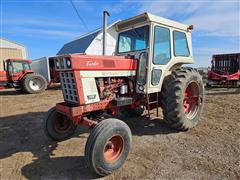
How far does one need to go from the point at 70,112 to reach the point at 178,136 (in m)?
2.39

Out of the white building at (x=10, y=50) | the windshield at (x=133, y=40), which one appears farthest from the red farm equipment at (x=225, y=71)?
the white building at (x=10, y=50)

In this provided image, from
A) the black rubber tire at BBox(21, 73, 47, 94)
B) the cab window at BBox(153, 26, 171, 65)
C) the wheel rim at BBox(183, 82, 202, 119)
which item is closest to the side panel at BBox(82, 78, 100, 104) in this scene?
the cab window at BBox(153, 26, 171, 65)

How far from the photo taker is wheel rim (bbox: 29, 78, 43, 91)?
13.5 meters

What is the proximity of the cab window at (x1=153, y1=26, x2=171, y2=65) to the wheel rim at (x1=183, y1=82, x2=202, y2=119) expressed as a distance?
3.24ft

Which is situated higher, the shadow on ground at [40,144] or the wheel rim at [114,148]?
the wheel rim at [114,148]

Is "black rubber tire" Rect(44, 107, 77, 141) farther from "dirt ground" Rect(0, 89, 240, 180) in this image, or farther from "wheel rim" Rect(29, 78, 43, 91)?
"wheel rim" Rect(29, 78, 43, 91)

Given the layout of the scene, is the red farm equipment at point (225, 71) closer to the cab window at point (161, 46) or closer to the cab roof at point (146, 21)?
the cab roof at point (146, 21)

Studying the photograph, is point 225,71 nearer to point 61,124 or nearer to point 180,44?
point 180,44

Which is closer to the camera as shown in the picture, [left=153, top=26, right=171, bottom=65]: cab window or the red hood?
the red hood

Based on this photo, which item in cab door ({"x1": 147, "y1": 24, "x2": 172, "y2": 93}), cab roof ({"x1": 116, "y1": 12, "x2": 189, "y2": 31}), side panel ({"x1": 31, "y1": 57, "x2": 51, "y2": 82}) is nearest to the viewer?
cab roof ({"x1": 116, "y1": 12, "x2": 189, "y2": 31})

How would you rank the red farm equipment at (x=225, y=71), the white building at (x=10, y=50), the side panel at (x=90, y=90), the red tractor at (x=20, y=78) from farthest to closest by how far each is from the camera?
the white building at (x=10, y=50), the red tractor at (x=20, y=78), the red farm equipment at (x=225, y=71), the side panel at (x=90, y=90)

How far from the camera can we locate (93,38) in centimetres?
2012

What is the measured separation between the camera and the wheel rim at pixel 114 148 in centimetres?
344

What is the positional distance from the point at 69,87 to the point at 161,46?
7.05 ft
